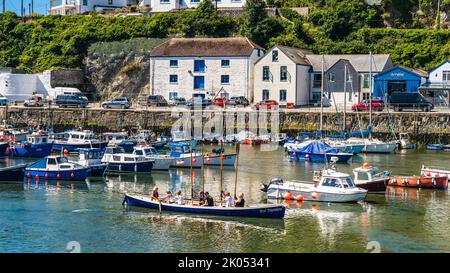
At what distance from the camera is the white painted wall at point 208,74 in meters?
75.3

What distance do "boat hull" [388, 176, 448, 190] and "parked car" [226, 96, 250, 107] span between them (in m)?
31.1

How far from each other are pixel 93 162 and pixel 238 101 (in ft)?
93.1

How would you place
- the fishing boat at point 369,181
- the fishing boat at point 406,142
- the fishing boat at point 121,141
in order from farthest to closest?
1. the fishing boat at point 406,142
2. the fishing boat at point 121,141
3. the fishing boat at point 369,181

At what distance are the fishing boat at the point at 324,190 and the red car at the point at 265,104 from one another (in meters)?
31.6

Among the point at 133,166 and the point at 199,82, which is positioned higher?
the point at 199,82

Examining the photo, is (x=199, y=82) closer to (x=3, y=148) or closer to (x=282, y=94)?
(x=282, y=94)

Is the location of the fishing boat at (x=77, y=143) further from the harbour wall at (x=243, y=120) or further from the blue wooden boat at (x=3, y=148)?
the harbour wall at (x=243, y=120)

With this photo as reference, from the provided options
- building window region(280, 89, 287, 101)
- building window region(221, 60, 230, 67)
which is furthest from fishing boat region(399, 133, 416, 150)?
building window region(221, 60, 230, 67)

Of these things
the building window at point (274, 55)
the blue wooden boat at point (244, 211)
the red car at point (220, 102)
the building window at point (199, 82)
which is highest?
the building window at point (274, 55)

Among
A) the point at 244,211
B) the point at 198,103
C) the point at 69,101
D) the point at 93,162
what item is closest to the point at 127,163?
the point at 93,162

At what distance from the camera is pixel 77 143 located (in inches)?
2282

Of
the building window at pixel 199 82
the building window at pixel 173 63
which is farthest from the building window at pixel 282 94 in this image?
the building window at pixel 173 63

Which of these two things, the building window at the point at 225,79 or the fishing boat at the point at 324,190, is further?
the building window at the point at 225,79
